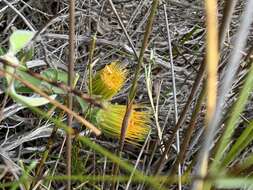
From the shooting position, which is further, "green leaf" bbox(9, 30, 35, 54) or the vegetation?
the vegetation

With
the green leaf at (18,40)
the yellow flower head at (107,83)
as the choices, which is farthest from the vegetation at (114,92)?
the green leaf at (18,40)

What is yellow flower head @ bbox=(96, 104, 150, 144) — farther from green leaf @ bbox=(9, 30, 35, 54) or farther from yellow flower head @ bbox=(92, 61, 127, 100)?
green leaf @ bbox=(9, 30, 35, 54)

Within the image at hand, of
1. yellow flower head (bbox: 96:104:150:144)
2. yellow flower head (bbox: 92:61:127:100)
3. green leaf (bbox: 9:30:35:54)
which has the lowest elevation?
yellow flower head (bbox: 96:104:150:144)

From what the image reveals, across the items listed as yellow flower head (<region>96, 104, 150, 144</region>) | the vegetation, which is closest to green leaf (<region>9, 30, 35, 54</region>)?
the vegetation

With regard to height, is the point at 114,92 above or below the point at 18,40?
below

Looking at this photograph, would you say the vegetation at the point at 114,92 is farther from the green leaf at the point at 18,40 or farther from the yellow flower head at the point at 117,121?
the green leaf at the point at 18,40

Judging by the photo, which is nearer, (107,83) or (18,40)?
(18,40)

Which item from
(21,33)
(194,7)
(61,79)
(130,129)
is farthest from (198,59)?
(21,33)

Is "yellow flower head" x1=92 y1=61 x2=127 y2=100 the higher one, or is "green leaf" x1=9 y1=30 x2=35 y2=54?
"green leaf" x1=9 y1=30 x2=35 y2=54

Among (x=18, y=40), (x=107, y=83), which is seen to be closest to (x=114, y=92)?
(x=107, y=83)

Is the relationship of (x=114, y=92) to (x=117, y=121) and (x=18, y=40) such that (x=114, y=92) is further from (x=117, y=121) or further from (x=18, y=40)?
(x=18, y=40)

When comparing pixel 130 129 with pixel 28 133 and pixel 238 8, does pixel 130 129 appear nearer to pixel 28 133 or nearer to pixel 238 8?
pixel 28 133
